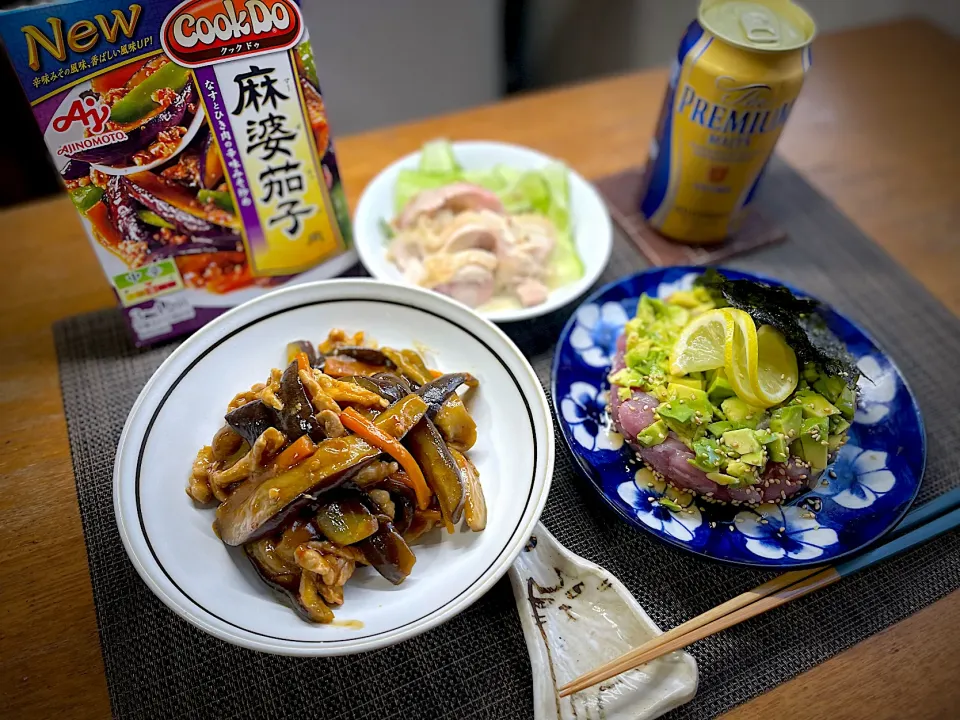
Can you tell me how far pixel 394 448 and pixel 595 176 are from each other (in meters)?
1.34

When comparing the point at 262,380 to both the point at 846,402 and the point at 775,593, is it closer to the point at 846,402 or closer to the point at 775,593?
the point at 775,593

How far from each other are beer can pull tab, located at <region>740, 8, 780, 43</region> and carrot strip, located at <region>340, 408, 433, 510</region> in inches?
47.9

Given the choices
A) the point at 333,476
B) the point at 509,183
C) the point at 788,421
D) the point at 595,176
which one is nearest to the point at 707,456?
the point at 788,421

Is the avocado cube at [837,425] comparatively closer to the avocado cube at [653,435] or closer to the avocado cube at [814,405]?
the avocado cube at [814,405]

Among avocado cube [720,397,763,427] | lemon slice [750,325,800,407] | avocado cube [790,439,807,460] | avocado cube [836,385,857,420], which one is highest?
lemon slice [750,325,800,407]

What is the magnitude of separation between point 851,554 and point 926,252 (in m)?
1.15

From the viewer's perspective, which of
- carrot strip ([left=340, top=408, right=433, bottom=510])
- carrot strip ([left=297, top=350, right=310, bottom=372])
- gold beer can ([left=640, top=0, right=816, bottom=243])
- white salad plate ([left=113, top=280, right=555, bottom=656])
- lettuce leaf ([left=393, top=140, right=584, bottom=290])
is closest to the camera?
white salad plate ([left=113, top=280, right=555, bottom=656])

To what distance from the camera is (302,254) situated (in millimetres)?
1630

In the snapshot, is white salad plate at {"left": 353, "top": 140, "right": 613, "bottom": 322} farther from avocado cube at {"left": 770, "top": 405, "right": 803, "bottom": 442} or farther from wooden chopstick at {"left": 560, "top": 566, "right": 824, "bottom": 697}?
wooden chopstick at {"left": 560, "top": 566, "right": 824, "bottom": 697}

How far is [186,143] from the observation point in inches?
53.1

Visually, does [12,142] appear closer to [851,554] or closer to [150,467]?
[150,467]

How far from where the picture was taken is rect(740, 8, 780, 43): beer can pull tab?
151 cm

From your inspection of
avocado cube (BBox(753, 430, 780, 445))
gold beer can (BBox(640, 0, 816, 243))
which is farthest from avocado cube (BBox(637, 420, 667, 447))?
gold beer can (BBox(640, 0, 816, 243))

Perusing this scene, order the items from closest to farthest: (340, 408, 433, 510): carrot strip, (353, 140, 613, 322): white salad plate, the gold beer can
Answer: (340, 408, 433, 510): carrot strip
the gold beer can
(353, 140, 613, 322): white salad plate
